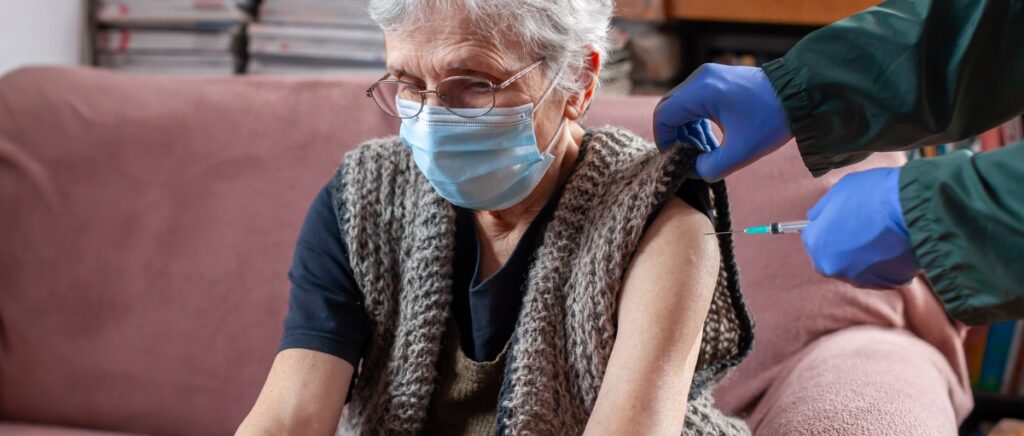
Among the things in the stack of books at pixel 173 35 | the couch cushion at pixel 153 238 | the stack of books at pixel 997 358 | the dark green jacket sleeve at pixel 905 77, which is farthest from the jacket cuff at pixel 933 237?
the stack of books at pixel 173 35

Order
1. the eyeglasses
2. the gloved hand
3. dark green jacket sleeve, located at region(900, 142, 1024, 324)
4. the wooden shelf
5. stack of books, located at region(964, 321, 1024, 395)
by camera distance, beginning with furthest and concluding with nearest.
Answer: stack of books, located at region(964, 321, 1024, 395), the wooden shelf, the eyeglasses, the gloved hand, dark green jacket sleeve, located at region(900, 142, 1024, 324)

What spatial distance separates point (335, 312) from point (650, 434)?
48 centimetres

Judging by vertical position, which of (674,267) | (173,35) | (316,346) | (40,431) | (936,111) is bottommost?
(40,431)

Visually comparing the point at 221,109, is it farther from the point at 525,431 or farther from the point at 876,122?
the point at 876,122

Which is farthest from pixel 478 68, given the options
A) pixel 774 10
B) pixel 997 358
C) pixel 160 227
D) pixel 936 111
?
pixel 997 358

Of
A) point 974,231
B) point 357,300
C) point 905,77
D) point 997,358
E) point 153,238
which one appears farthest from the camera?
point 997,358

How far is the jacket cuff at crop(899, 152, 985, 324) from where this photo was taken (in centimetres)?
91

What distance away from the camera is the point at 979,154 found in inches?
37.1

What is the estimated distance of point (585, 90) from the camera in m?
1.35

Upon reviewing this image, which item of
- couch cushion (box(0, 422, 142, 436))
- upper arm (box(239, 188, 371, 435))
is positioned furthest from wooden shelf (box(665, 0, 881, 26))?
couch cushion (box(0, 422, 142, 436))

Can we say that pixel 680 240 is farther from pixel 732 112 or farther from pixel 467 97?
pixel 467 97

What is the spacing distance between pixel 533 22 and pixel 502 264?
36 centimetres

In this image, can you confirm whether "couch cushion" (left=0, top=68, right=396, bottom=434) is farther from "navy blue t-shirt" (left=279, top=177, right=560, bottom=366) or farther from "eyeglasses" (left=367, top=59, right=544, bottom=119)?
"eyeglasses" (left=367, top=59, right=544, bottom=119)

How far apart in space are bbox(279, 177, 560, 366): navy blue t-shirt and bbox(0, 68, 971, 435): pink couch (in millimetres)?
527
